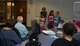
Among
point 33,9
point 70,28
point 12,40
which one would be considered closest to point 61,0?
point 33,9

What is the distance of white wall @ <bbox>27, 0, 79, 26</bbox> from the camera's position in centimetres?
1315

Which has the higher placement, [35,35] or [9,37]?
[35,35]

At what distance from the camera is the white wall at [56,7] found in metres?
13.1

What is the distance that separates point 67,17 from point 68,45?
1057cm

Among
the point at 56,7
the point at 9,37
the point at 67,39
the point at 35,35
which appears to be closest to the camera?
the point at 67,39

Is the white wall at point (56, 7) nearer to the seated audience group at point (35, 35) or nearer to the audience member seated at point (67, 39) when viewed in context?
the seated audience group at point (35, 35)

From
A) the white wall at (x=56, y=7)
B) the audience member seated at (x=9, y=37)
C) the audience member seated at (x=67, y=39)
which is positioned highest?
the white wall at (x=56, y=7)

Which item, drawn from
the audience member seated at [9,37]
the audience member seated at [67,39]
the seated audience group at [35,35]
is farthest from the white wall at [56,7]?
the audience member seated at [67,39]

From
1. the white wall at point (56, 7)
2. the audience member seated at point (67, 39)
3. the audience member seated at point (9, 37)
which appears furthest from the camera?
the white wall at point (56, 7)

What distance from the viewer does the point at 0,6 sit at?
13180mm

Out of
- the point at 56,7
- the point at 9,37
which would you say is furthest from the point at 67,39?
the point at 56,7

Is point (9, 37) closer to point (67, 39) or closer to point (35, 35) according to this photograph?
point (35, 35)

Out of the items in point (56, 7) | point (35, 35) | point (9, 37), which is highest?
point (56, 7)

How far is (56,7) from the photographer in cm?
1341
